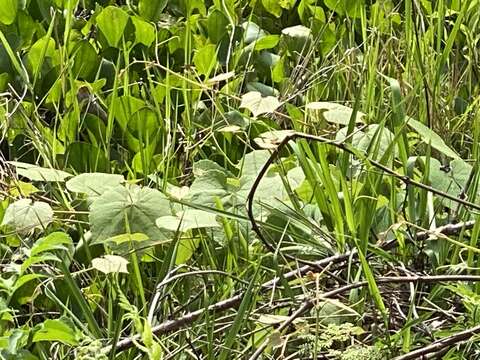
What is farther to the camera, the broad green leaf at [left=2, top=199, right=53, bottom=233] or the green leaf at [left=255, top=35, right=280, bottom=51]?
the green leaf at [left=255, top=35, right=280, bottom=51]

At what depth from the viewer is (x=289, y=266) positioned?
1.02 meters

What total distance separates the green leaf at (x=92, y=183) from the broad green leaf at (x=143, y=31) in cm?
47

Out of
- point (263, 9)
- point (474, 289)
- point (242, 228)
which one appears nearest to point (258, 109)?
point (242, 228)

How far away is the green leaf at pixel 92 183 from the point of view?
119 centimetres

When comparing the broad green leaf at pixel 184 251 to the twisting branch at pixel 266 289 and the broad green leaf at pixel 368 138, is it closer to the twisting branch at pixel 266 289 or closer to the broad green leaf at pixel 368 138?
the twisting branch at pixel 266 289

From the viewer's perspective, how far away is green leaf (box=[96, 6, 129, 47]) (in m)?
1.60

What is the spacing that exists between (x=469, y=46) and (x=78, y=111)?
641 millimetres

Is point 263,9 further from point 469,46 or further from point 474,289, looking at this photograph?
point 474,289

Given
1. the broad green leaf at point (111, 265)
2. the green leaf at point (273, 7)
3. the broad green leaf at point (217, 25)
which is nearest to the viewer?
the broad green leaf at point (111, 265)

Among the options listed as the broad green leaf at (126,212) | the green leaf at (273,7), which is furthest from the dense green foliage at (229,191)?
the green leaf at (273,7)

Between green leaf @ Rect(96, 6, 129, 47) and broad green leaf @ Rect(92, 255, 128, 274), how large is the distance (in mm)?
677

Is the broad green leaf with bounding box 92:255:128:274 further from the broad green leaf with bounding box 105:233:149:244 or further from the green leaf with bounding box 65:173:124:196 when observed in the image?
the green leaf with bounding box 65:173:124:196

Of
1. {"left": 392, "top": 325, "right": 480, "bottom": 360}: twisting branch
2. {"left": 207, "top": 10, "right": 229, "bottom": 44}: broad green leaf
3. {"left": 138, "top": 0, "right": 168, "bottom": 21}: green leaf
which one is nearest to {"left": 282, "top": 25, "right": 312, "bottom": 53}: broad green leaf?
{"left": 207, "top": 10, "right": 229, "bottom": 44}: broad green leaf

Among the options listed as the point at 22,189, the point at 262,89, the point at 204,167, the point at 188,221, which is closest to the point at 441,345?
the point at 188,221
